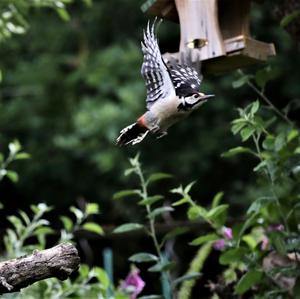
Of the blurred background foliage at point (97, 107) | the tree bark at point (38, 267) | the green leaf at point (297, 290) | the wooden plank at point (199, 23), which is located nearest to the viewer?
the tree bark at point (38, 267)

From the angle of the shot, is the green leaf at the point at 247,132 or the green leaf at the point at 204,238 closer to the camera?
the green leaf at the point at 247,132

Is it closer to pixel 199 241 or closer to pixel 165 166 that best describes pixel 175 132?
pixel 165 166

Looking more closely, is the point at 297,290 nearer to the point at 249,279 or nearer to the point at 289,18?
the point at 249,279

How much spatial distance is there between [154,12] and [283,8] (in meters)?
0.47

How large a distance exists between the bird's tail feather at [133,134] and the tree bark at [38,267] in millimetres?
265

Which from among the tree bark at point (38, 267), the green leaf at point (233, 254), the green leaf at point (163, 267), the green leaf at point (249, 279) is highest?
the tree bark at point (38, 267)

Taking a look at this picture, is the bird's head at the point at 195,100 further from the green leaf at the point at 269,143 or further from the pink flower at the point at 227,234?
the pink flower at the point at 227,234

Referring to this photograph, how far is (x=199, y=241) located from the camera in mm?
2352

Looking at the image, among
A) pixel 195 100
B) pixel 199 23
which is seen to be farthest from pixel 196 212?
pixel 195 100

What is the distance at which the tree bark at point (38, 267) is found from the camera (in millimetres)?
1557

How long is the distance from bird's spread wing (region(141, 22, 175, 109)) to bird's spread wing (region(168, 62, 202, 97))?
0.07ft

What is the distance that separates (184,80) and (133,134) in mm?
173

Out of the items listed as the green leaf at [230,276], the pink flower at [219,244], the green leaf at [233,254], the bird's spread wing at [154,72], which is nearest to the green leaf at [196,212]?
the green leaf at [233,254]

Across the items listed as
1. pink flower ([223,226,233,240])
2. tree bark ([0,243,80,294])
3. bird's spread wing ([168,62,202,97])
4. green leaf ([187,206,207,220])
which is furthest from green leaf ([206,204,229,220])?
tree bark ([0,243,80,294])
